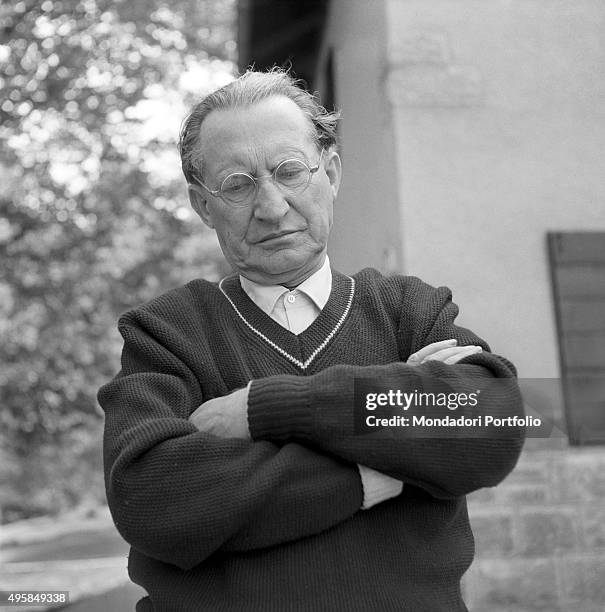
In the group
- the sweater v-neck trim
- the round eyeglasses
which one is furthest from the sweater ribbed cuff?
the round eyeglasses

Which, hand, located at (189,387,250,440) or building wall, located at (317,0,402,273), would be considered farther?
building wall, located at (317,0,402,273)

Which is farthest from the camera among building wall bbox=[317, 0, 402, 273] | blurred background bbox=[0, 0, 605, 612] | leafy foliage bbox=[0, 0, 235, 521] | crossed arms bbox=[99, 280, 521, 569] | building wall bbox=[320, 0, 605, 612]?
leafy foliage bbox=[0, 0, 235, 521]

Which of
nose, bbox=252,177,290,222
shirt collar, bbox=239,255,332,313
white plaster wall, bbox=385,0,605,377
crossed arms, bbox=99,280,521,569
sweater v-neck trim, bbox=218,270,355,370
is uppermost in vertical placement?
white plaster wall, bbox=385,0,605,377

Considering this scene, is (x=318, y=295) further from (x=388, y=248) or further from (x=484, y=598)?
(x=388, y=248)

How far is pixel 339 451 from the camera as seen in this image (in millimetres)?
1327

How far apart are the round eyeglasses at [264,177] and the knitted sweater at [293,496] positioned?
0.33 meters

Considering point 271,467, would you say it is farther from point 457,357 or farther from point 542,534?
point 542,534

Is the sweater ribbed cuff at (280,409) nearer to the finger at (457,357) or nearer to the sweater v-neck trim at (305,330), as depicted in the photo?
the sweater v-neck trim at (305,330)

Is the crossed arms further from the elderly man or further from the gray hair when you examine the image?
the gray hair

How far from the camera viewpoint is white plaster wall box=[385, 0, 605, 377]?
3.61m

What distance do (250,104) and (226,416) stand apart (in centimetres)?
56

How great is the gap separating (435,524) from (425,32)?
3046 mm

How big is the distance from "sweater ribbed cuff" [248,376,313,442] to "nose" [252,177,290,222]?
12.0 inches

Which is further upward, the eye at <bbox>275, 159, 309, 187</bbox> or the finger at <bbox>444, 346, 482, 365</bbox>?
the eye at <bbox>275, 159, 309, 187</bbox>
